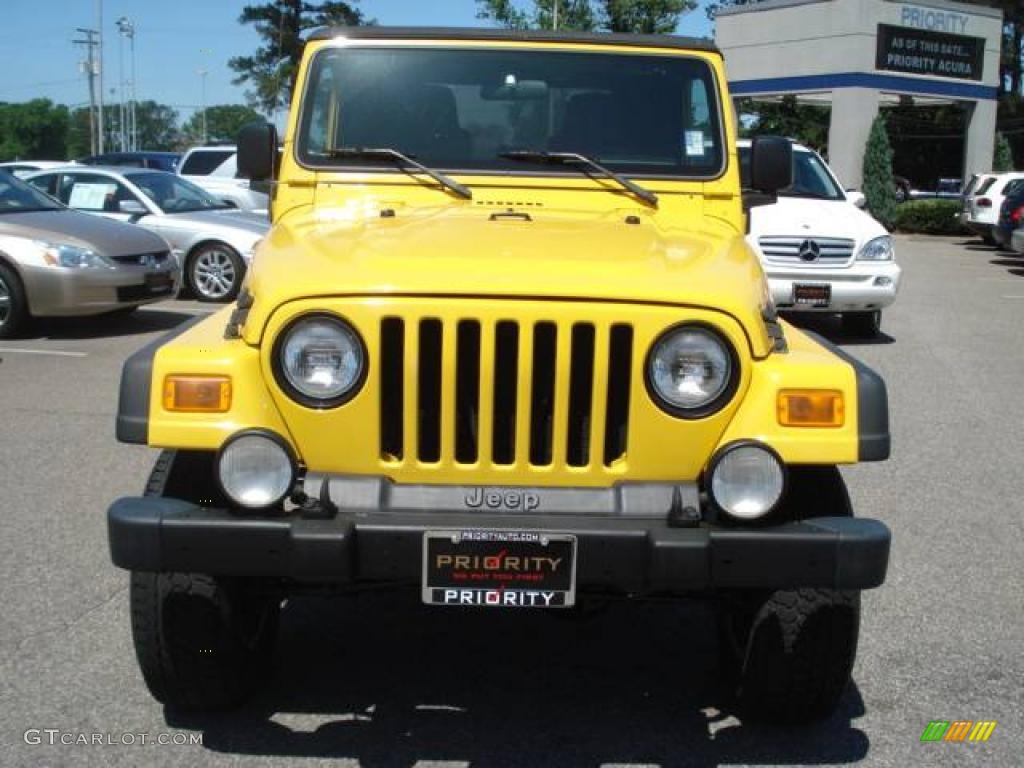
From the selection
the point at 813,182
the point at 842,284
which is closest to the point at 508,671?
the point at 842,284

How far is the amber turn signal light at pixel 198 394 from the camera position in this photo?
3322 millimetres

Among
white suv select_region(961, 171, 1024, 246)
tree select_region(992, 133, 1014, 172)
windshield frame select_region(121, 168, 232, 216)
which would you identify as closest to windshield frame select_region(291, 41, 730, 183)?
windshield frame select_region(121, 168, 232, 216)

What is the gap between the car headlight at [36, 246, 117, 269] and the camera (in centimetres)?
1116

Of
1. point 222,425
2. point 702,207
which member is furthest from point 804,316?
point 222,425

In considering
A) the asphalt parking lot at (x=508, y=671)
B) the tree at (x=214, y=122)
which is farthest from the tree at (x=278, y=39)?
the tree at (x=214, y=122)

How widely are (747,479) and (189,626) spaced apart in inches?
62.8

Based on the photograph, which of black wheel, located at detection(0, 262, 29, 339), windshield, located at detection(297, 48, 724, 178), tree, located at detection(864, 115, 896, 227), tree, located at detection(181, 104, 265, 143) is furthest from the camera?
tree, located at detection(181, 104, 265, 143)

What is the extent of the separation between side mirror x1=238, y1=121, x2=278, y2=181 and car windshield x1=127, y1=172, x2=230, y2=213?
396 inches

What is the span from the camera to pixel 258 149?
4.86m

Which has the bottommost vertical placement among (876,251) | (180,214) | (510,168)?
(876,251)

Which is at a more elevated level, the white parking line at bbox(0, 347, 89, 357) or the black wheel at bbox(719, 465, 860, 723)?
the black wheel at bbox(719, 465, 860, 723)

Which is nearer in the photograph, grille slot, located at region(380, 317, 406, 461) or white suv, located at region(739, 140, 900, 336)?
Answer: grille slot, located at region(380, 317, 406, 461)

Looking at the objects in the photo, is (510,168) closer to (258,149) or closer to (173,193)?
→ (258,149)

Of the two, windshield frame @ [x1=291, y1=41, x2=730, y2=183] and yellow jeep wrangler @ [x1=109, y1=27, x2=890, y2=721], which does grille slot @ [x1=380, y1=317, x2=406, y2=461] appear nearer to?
yellow jeep wrangler @ [x1=109, y1=27, x2=890, y2=721]
